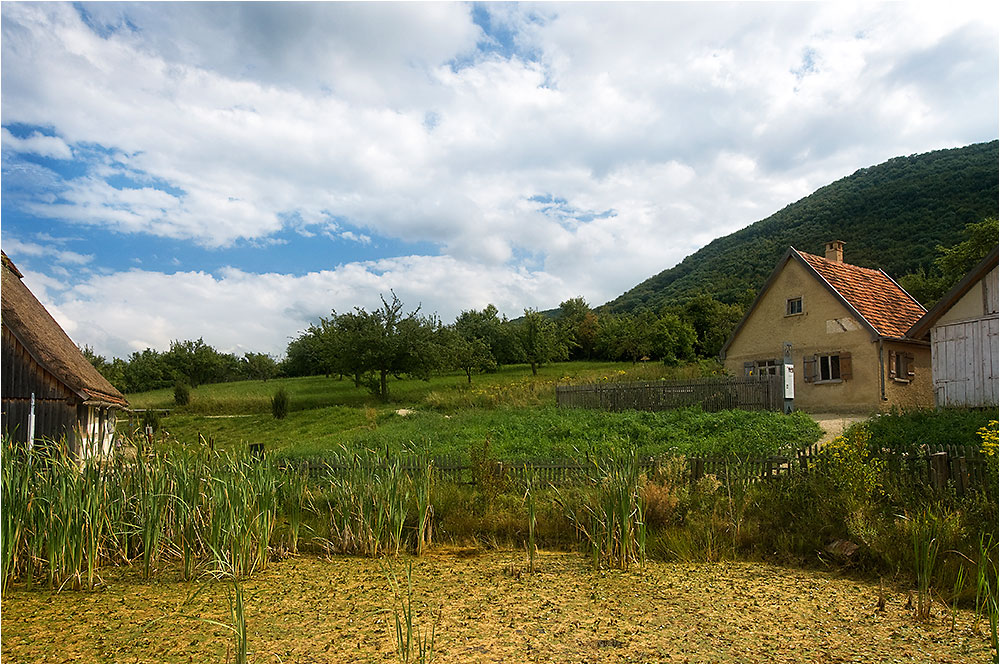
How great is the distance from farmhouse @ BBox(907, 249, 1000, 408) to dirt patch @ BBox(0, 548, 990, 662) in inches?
462

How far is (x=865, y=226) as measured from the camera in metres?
56.3

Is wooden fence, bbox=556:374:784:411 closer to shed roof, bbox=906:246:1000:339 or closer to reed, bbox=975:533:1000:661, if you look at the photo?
shed roof, bbox=906:246:1000:339

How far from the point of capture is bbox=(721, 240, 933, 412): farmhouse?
19453 mm

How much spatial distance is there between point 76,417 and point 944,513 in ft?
48.5

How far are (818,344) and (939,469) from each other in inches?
591

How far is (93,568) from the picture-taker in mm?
5426

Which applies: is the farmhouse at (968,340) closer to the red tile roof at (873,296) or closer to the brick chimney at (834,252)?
the red tile roof at (873,296)

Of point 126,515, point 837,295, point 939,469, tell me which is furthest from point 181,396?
point 939,469

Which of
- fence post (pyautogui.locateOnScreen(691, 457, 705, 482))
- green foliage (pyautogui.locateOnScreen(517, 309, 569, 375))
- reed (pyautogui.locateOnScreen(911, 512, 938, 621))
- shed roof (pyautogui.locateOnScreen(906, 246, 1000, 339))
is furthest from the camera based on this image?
green foliage (pyautogui.locateOnScreen(517, 309, 569, 375))

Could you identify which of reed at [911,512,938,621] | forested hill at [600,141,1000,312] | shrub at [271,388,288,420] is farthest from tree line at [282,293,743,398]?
reed at [911,512,938,621]

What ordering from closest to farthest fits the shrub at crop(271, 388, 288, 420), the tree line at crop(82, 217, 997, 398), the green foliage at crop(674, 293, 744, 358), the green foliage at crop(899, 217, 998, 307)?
the green foliage at crop(899, 217, 998, 307) → the shrub at crop(271, 388, 288, 420) → the tree line at crop(82, 217, 997, 398) → the green foliage at crop(674, 293, 744, 358)

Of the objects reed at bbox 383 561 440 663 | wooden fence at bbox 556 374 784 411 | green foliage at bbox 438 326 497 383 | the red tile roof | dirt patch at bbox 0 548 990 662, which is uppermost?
the red tile roof

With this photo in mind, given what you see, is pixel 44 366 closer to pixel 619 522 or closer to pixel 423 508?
pixel 423 508

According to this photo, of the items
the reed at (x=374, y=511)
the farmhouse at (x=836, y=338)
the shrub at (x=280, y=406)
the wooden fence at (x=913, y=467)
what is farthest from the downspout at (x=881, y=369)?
the shrub at (x=280, y=406)
